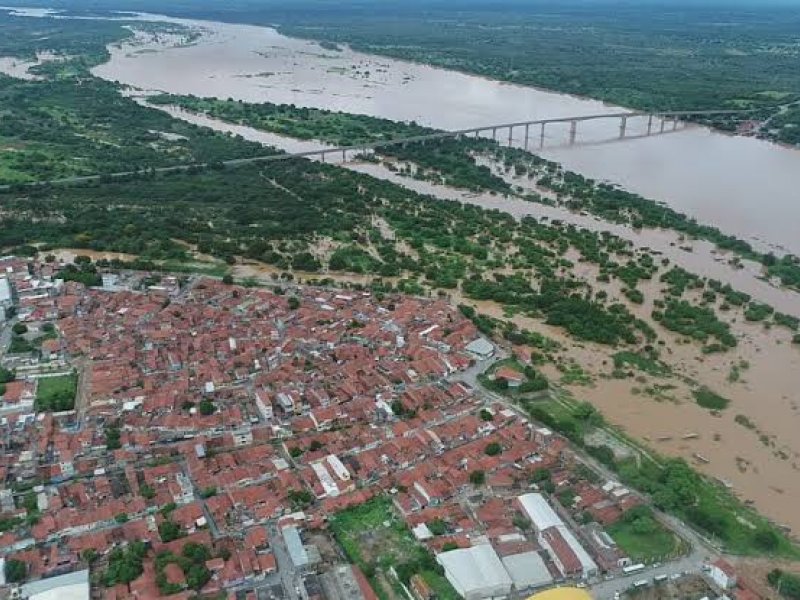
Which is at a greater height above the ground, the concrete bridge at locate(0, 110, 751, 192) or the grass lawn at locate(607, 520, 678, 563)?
the concrete bridge at locate(0, 110, 751, 192)

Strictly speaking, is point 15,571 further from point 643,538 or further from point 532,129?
point 532,129

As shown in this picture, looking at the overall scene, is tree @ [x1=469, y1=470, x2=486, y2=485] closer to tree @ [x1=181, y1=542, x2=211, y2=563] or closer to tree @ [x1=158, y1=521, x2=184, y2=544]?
tree @ [x1=181, y1=542, x2=211, y2=563]

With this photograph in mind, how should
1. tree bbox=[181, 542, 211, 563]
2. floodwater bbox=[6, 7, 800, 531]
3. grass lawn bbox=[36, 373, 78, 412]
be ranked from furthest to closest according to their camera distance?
floodwater bbox=[6, 7, 800, 531], grass lawn bbox=[36, 373, 78, 412], tree bbox=[181, 542, 211, 563]

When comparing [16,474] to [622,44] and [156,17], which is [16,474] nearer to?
[622,44]

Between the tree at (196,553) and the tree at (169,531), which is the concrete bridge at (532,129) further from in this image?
the tree at (196,553)

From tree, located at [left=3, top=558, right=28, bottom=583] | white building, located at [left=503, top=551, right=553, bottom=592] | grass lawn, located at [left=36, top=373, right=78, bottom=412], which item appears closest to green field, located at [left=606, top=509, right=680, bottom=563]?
white building, located at [left=503, top=551, right=553, bottom=592]

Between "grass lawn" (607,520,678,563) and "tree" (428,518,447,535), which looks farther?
"tree" (428,518,447,535)

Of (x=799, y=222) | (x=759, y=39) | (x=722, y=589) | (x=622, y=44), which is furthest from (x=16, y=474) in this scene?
(x=759, y=39)

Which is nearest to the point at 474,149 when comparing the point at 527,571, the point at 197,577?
the point at 527,571
